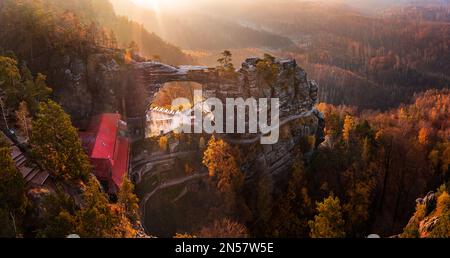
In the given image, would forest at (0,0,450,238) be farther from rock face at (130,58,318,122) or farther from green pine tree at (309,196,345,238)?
rock face at (130,58,318,122)

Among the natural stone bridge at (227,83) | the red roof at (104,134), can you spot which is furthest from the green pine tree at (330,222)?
the natural stone bridge at (227,83)

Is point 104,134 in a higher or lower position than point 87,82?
lower

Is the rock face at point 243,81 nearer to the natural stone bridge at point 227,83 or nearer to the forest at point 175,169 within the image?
the natural stone bridge at point 227,83

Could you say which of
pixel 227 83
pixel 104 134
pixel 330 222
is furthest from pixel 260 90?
pixel 330 222

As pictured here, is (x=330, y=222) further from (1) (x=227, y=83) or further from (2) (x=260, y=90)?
(1) (x=227, y=83)

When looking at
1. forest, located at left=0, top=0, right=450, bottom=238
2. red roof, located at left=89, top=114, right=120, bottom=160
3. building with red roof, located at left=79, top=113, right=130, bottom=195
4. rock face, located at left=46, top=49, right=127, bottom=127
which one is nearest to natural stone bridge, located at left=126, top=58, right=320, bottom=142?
forest, located at left=0, top=0, right=450, bottom=238

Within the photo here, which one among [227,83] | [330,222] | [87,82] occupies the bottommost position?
[330,222]

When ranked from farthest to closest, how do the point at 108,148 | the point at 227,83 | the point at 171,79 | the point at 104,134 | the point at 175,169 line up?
the point at 171,79
the point at 227,83
the point at 175,169
the point at 104,134
the point at 108,148

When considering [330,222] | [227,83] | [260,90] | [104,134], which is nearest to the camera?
[330,222]
